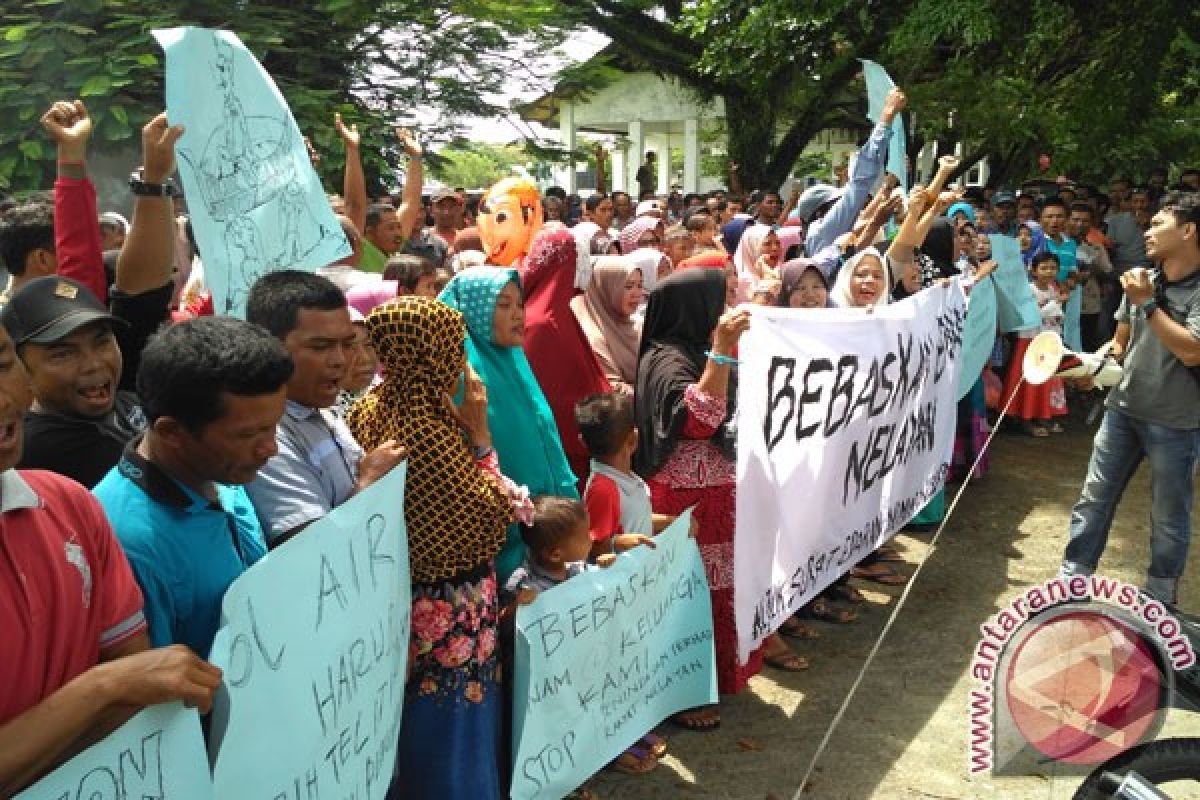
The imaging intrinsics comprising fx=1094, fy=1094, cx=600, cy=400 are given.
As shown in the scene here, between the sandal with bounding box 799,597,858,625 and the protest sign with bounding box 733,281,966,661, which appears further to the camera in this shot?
the sandal with bounding box 799,597,858,625

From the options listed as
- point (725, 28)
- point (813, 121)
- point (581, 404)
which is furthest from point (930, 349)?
point (813, 121)

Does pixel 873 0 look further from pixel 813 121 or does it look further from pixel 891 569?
pixel 891 569

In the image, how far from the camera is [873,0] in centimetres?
1266

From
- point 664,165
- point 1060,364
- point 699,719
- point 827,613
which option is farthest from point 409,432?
point 664,165

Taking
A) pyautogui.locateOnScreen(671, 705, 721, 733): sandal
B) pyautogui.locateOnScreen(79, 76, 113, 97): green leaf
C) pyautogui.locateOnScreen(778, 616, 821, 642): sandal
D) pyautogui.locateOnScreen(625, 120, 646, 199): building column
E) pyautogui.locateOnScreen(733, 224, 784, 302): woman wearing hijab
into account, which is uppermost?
pyautogui.locateOnScreen(79, 76, 113, 97): green leaf

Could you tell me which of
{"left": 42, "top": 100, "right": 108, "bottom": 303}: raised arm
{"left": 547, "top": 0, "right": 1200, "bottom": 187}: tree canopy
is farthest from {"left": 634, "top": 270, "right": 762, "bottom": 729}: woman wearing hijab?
{"left": 547, "top": 0, "right": 1200, "bottom": 187}: tree canopy

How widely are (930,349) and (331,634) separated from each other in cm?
343

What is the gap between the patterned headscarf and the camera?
268cm

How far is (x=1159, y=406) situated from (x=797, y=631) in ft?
6.00

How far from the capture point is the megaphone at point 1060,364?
4.24 m

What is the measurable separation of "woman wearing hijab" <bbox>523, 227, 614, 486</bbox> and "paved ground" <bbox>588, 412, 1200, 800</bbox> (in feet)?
3.82

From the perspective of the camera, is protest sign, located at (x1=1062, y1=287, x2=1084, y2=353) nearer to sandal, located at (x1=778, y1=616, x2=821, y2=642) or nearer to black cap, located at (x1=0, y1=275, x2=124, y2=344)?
sandal, located at (x1=778, y1=616, x2=821, y2=642)

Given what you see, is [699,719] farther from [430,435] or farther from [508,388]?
[430,435]

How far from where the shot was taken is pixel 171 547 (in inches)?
77.0
